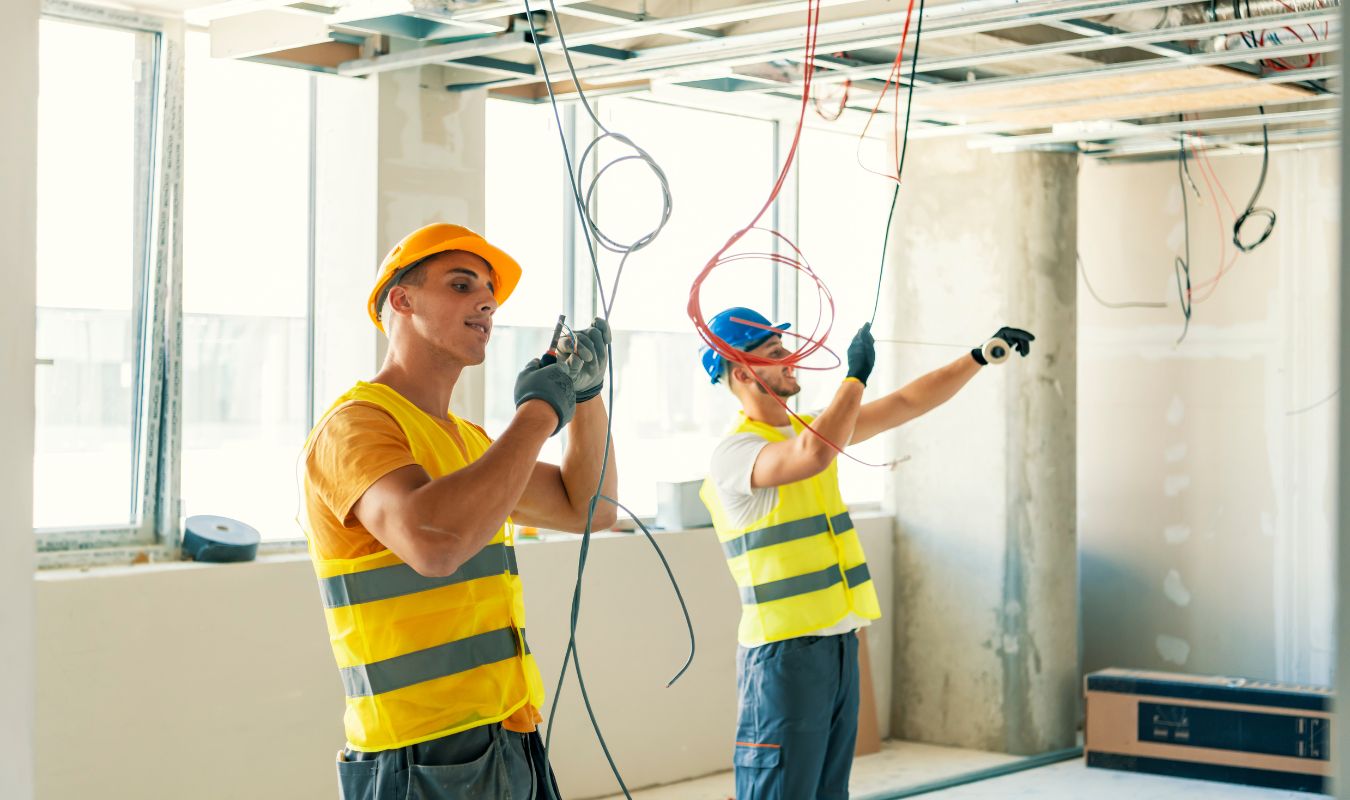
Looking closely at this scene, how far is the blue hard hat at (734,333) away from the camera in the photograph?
11.4 ft

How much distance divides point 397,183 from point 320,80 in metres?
0.47

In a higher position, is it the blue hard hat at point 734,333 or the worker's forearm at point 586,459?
the blue hard hat at point 734,333

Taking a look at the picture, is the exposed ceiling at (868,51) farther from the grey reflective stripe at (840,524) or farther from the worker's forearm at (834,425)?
the grey reflective stripe at (840,524)

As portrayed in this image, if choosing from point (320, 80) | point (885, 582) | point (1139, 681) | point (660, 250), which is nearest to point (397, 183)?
point (320, 80)

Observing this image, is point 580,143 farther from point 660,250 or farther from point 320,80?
point 320,80

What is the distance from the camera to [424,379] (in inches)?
81.9

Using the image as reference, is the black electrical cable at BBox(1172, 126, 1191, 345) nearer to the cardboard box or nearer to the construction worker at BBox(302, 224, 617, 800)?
the cardboard box

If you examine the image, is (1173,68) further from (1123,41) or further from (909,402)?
(909,402)

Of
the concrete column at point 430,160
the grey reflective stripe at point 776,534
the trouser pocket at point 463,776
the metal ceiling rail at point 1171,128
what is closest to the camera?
the trouser pocket at point 463,776

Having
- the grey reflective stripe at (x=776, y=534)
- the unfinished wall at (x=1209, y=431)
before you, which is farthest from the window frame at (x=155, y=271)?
the unfinished wall at (x=1209, y=431)

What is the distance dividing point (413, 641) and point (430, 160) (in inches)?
98.3

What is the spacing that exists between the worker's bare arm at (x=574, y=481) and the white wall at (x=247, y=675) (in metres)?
1.80

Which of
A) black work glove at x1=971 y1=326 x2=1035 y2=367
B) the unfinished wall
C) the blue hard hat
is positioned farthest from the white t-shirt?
the unfinished wall

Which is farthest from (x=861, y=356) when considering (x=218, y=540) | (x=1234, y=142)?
(x=1234, y=142)
